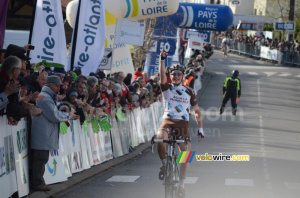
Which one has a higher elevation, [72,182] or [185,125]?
[185,125]

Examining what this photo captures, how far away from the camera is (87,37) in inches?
757

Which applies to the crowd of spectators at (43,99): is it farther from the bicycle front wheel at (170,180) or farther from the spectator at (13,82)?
the bicycle front wheel at (170,180)

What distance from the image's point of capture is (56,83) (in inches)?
507

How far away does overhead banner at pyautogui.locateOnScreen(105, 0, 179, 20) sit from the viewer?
21.7 meters

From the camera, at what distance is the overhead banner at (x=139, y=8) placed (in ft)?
71.3

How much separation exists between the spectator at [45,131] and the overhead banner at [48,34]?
410 centimetres

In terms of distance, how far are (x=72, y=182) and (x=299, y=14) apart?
76.1 meters

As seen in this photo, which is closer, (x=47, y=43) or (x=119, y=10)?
(x=47, y=43)

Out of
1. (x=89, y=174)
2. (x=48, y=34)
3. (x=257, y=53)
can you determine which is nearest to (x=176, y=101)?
(x=89, y=174)

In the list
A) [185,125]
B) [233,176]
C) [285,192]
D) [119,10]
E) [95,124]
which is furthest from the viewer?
[119,10]

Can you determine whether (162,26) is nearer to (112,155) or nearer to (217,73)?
(112,155)

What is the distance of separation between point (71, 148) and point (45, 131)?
2183 mm

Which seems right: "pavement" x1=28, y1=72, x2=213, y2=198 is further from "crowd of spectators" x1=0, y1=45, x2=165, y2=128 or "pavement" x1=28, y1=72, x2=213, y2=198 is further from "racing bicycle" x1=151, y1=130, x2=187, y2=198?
"racing bicycle" x1=151, y1=130, x2=187, y2=198

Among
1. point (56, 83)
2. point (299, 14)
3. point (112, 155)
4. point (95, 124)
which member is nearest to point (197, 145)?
point (112, 155)
